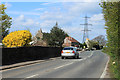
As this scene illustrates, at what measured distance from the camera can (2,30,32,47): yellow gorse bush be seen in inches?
1149

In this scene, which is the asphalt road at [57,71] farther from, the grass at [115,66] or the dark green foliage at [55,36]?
the dark green foliage at [55,36]

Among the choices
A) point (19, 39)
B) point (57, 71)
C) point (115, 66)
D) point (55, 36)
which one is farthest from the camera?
point (55, 36)

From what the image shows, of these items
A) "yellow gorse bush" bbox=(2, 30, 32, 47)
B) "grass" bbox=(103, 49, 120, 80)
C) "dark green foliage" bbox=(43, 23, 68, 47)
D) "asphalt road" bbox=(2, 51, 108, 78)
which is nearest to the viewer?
"grass" bbox=(103, 49, 120, 80)

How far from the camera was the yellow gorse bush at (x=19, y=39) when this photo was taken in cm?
2919

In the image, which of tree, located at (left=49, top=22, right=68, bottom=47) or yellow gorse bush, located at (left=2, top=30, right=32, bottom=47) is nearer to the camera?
yellow gorse bush, located at (left=2, top=30, right=32, bottom=47)

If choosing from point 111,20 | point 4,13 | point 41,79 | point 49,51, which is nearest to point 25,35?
point 4,13

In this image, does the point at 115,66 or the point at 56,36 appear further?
the point at 56,36

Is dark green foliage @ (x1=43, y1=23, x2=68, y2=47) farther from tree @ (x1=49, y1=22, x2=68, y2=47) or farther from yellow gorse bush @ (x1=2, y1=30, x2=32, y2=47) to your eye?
yellow gorse bush @ (x1=2, y1=30, x2=32, y2=47)

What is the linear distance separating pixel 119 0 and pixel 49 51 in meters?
26.3

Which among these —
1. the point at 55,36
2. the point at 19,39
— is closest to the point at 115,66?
the point at 19,39

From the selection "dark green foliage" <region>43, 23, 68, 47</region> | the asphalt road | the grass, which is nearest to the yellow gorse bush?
the asphalt road

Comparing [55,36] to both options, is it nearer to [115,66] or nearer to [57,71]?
[57,71]

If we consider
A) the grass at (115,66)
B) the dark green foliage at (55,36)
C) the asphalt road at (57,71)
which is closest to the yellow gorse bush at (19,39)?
the asphalt road at (57,71)

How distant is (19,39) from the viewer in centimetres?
2923
